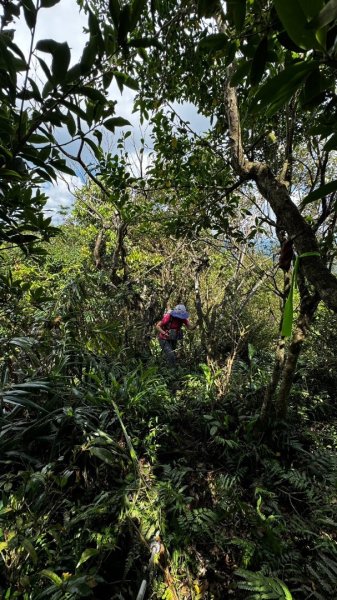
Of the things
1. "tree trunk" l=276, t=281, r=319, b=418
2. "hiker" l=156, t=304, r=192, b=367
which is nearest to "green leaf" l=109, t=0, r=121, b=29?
"tree trunk" l=276, t=281, r=319, b=418

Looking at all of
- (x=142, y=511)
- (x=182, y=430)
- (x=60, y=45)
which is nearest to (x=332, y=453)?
(x=182, y=430)

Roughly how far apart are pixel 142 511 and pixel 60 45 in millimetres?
2429

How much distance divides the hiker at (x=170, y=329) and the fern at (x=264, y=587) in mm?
3405

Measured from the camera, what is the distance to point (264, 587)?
159 centimetres

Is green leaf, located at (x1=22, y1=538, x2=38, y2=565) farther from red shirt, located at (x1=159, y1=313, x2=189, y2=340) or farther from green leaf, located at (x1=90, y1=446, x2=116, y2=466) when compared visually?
red shirt, located at (x1=159, y1=313, x2=189, y2=340)

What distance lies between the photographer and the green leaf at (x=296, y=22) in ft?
1.36

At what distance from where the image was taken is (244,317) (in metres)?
6.45

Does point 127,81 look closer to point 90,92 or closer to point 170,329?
point 90,92

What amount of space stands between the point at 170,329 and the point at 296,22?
15.5ft

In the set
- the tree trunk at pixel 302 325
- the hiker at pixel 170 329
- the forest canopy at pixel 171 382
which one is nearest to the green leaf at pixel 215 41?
the forest canopy at pixel 171 382

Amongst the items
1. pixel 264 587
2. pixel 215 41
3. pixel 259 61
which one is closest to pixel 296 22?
pixel 259 61

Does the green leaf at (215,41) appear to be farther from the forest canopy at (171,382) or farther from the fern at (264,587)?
the fern at (264,587)

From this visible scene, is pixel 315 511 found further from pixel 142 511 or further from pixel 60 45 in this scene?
pixel 60 45

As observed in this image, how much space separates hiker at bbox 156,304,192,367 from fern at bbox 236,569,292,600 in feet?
11.2
